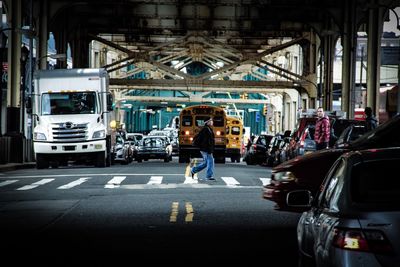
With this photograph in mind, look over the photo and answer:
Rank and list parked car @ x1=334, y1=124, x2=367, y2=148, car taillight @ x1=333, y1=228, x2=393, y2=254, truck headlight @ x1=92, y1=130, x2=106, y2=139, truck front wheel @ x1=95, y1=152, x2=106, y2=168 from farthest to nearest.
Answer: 1. truck front wheel @ x1=95, y1=152, x2=106, y2=168
2. truck headlight @ x1=92, y1=130, x2=106, y2=139
3. parked car @ x1=334, y1=124, x2=367, y2=148
4. car taillight @ x1=333, y1=228, x2=393, y2=254

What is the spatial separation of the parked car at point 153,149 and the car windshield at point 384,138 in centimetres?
4251

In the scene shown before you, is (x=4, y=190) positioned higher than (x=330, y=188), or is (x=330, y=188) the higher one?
(x=330, y=188)

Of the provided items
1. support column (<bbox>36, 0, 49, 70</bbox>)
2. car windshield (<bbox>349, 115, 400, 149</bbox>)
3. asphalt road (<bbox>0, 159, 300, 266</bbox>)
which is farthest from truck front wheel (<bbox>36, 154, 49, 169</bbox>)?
→ car windshield (<bbox>349, 115, 400, 149</bbox>)

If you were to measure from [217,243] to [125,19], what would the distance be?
46.9 meters

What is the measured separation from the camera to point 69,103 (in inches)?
1400

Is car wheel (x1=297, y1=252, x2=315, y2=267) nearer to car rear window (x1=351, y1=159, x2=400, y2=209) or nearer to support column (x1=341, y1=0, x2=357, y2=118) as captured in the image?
car rear window (x1=351, y1=159, x2=400, y2=209)

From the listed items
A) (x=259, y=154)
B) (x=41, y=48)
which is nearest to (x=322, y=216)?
(x=41, y=48)

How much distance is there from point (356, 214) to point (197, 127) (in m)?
48.7

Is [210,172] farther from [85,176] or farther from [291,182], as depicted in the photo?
[291,182]

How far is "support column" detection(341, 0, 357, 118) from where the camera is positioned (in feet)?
154

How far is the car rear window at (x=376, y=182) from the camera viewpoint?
6418 mm

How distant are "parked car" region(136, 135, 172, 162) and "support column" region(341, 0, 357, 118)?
42.0ft

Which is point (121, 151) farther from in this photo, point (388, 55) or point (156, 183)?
point (388, 55)

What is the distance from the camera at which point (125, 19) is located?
5859cm
